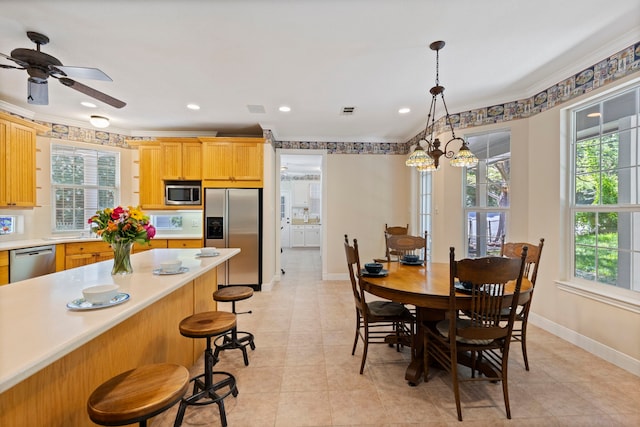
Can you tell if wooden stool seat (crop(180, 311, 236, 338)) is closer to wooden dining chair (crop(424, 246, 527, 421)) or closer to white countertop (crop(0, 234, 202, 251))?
wooden dining chair (crop(424, 246, 527, 421))

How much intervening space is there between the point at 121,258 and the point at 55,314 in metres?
0.78

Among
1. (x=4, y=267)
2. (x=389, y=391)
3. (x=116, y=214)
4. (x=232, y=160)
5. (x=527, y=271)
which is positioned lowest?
(x=389, y=391)

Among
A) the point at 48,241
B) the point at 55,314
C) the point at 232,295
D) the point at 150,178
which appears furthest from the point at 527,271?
the point at 48,241

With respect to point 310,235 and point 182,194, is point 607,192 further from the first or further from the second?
point 310,235

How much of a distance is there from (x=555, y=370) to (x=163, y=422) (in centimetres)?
294

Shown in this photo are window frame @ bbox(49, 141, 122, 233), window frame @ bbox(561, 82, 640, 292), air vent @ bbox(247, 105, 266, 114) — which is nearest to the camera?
window frame @ bbox(561, 82, 640, 292)

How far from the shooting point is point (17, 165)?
3.61m

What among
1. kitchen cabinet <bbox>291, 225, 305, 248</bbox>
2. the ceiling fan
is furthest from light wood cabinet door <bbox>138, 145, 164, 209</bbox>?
kitchen cabinet <bbox>291, 225, 305, 248</bbox>

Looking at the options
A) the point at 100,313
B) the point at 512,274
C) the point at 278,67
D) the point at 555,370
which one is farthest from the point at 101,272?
the point at 555,370

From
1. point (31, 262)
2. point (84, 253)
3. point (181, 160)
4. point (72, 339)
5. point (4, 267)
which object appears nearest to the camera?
point (72, 339)

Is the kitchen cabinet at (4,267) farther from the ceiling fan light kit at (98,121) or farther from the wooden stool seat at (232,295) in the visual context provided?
the wooden stool seat at (232,295)

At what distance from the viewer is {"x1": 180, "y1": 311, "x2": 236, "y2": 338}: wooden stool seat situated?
1.84m

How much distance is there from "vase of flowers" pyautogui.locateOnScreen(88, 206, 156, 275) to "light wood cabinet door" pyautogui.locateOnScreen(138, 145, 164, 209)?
312cm

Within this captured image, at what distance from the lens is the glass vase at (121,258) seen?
189cm
